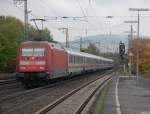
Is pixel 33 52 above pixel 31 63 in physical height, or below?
above

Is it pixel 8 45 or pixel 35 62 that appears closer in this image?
pixel 35 62

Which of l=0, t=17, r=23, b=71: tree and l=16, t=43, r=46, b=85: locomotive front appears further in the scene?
l=0, t=17, r=23, b=71: tree

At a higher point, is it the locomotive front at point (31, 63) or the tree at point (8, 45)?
the tree at point (8, 45)

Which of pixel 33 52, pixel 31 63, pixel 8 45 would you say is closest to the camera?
pixel 31 63

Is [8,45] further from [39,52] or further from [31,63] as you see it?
[31,63]

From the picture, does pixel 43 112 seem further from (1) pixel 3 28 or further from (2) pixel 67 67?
(1) pixel 3 28

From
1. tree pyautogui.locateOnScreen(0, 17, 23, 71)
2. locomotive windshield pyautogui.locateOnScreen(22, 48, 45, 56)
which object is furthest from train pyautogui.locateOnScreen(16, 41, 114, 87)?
tree pyautogui.locateOnScreen(0, 17, 23, 71)

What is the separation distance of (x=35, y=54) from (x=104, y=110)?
1664 centimetres

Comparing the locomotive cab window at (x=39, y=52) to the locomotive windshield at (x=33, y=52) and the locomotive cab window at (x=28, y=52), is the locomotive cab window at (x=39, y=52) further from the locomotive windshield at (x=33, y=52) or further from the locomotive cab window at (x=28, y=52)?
the locomotive cab window at (x=28, y=52)

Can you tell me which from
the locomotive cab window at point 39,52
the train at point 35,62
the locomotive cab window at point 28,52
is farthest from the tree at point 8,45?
the locomotive cab window at point 39,52

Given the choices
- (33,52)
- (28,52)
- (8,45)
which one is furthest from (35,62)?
(8,45)

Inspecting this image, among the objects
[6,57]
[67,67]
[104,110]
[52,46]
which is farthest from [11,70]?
[104,110]

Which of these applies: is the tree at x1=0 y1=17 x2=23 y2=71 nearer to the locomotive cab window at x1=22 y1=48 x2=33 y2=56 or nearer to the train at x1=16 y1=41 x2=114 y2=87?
the train at x1=16 y1=41 x2=114 y2=87

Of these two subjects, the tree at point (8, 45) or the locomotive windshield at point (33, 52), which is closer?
the locomotive windshield at point (33, 52)
